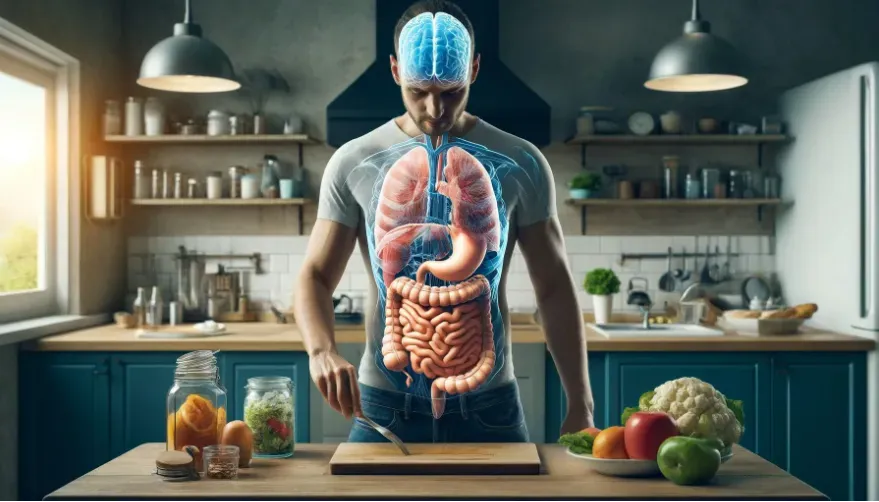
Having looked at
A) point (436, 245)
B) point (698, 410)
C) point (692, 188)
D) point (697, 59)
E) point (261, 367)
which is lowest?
point (261, 367)

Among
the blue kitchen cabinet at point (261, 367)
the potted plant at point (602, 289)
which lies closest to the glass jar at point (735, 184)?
the potted plant at point (602, 289)

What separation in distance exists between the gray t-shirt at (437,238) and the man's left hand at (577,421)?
21cm

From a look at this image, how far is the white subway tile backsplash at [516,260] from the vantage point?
16.2 feet

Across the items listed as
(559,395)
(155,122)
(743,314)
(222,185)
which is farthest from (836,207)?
(155,122)

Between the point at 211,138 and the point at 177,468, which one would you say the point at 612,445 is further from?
the point at 211,138

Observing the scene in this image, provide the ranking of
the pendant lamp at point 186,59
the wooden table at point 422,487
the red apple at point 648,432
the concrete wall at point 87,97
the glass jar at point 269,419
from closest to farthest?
the wooden table at point 422,487 < the red apple at point 648,432 < the glass jar at point 269,419 < the pendant lamp at point 186,59 < the concrete wall at point 87,97

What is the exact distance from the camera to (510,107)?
4301 millimetres

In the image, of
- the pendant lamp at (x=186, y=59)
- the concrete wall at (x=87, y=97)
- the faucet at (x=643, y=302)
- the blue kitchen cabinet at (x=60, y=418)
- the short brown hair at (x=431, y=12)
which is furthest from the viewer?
the faucet at (x=643, y=302)

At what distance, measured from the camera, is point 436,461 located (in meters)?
1.88

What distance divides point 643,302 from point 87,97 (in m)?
2.93

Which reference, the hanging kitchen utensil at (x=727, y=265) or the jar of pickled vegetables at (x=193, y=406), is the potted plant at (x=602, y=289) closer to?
the hanging kitchen utensil at (x=727, y=265)

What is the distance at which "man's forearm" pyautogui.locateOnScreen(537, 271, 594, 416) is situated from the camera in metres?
2.29

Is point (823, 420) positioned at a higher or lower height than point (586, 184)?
lower

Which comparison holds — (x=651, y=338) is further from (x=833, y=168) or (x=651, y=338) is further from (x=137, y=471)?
(x=137, y=471)
